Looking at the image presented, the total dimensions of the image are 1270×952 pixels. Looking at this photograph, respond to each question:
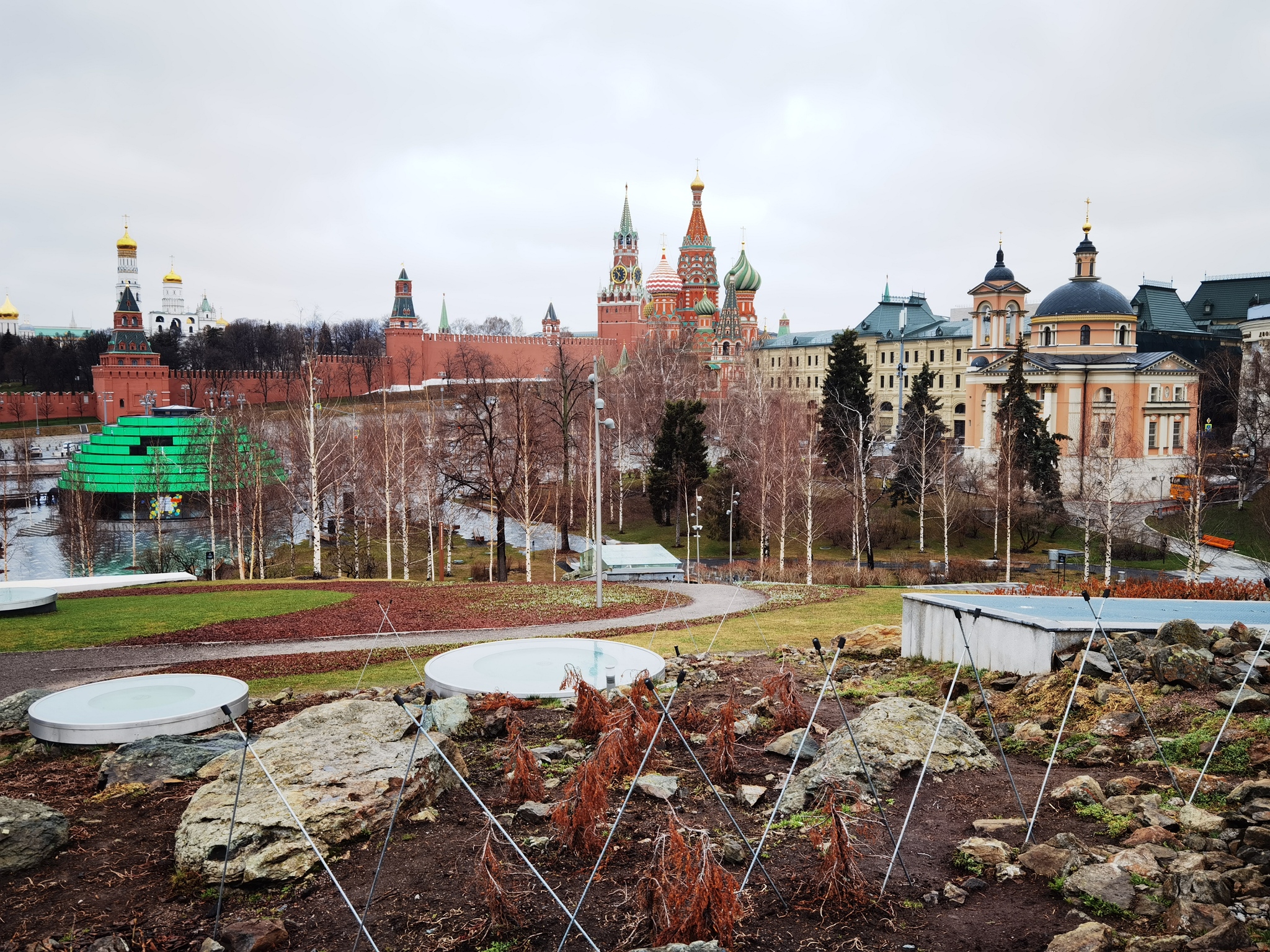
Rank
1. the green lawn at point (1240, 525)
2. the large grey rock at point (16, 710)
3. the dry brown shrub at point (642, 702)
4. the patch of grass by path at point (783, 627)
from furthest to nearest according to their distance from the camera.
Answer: the green lawn at point (1240, 525)
the patch of grass by path at point (783, 627)
the large grey rock at point (16, 710)
the dry brown shrub at point (642, 702)

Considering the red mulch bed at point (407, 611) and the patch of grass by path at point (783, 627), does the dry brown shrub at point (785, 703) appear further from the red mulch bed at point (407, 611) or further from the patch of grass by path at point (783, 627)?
the red mulch bed at point (407, 611)

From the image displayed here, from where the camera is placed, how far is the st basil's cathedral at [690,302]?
266ft

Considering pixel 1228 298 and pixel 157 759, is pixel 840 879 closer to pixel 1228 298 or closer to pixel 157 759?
pixel 157 759

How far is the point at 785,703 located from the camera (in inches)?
360

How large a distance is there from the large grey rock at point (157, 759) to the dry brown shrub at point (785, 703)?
16.7 ft

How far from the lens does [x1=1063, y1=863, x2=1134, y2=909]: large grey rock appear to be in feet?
17.2

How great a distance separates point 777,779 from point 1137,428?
51.5 metres

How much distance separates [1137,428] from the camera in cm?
5078

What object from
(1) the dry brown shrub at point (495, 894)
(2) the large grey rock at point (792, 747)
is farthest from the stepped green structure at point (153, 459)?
(1) the dry brown shrub at point (495, 894)

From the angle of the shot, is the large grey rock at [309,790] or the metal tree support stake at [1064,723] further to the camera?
the metal tree support stake at [1064,723]

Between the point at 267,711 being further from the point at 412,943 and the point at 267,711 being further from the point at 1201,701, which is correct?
the point at 1201,701

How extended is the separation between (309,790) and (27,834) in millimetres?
1890

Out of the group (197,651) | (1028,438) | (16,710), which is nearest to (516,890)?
(16,710)

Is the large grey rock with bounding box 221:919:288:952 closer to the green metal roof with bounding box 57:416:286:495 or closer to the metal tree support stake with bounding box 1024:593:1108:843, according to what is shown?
the metal tree support stake with bounding box 1024:593:1108:843
